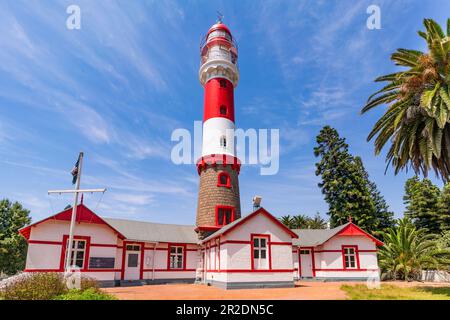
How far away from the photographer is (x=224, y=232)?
18719mm

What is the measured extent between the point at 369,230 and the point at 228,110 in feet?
80.0

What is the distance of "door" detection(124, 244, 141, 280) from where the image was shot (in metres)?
A: 22.6

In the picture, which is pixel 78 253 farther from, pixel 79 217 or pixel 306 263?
pixel 306 263

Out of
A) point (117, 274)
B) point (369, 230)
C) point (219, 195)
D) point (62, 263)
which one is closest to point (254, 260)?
point (219, 195)

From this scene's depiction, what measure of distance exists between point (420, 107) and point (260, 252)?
1253cm

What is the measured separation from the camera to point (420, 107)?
593 inches

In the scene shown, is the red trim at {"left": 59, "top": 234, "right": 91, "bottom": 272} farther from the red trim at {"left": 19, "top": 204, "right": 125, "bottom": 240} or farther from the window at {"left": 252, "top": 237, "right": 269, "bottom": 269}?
the window at {"left": 252, "top": 237, "right": 269, "bottom": 269}

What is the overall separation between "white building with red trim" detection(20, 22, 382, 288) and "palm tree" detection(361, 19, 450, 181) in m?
8.81

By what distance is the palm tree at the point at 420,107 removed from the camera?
14.1m

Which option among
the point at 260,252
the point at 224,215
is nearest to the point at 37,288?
the point at 260,252

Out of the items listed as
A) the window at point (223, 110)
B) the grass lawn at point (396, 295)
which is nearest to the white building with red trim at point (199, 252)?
the grass lawn at point (396, 295)

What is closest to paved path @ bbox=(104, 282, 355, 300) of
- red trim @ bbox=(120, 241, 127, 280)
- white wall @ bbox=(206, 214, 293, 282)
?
white wall @ bbox=(206, 214, 293, 282)

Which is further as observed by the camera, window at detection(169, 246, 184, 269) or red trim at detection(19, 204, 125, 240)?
window at detection(169, 246, 184, 269)
